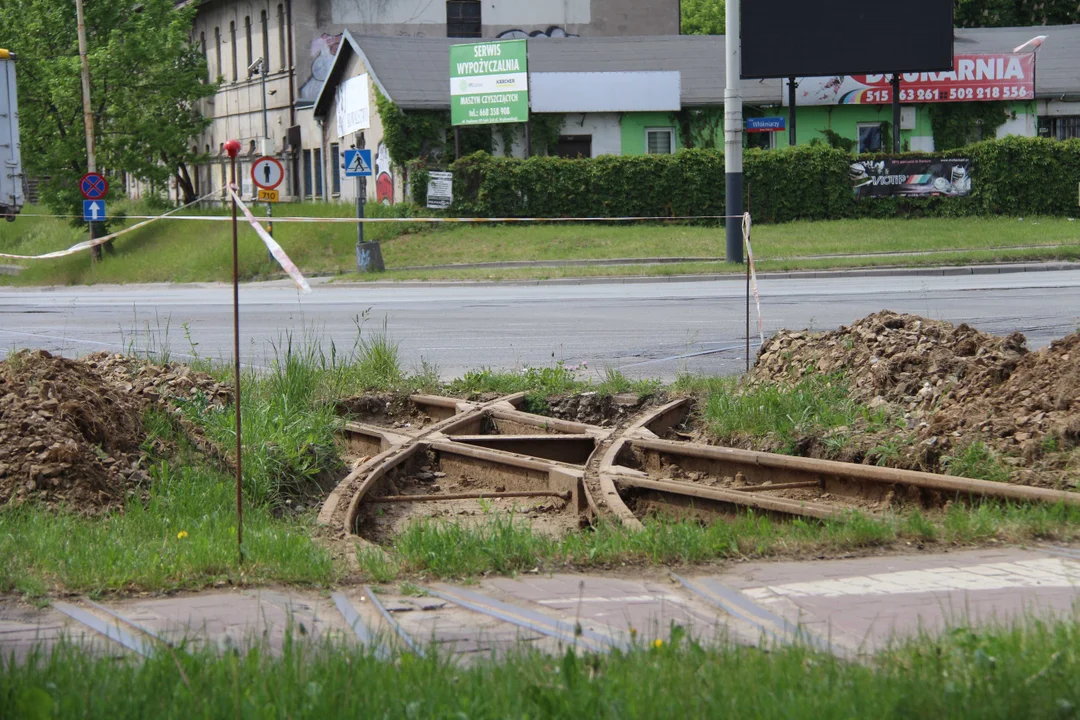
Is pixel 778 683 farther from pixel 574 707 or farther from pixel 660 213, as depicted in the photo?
pixel 660 213

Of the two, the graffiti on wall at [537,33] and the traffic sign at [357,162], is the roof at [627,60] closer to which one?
the graffiti on wall at [537,33]

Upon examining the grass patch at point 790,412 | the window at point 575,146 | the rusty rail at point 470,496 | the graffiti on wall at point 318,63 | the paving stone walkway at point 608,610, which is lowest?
the rusty rail at point 470,496

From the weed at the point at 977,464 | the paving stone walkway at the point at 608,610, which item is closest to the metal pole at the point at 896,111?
the weed at the point at 977,464

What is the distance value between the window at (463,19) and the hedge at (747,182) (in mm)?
15391

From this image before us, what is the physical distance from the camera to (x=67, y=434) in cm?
730

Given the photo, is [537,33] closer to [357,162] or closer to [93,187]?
[93,187]

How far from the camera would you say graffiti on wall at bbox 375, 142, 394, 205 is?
4053 cm

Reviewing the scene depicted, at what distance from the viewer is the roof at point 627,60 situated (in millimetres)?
41281

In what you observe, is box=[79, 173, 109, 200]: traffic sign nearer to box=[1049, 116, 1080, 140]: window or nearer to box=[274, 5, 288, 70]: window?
box=[274, 5, 288, 70]: window

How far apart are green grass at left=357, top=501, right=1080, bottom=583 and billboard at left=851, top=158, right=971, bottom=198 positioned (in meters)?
32.2

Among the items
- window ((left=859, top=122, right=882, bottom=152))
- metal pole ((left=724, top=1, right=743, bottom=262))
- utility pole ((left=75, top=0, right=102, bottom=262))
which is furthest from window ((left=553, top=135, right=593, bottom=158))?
metal pole ((left=724, top=1, right=743, bottom=262))

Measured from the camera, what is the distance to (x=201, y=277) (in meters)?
34.2

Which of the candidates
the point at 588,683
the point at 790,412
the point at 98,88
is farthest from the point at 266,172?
the point at 588,683

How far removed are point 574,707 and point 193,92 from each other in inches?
1754
